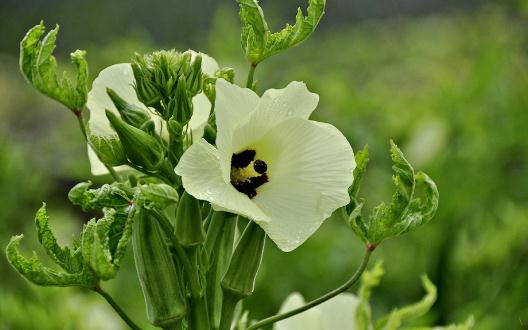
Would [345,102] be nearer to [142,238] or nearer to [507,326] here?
[507,326]

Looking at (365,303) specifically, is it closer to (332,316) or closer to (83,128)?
(332,316)

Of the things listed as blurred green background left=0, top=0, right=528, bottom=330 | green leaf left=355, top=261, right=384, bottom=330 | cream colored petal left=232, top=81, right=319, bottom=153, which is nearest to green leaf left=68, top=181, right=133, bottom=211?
cream colored petal left=232, top=81, right=319, bottom=153

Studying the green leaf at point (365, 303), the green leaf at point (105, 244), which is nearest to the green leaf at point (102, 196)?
the green leaf at point (105, 244)

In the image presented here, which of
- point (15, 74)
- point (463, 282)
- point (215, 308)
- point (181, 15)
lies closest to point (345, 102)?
→ point (463, 282)

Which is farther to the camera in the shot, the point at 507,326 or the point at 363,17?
the point at 363,17

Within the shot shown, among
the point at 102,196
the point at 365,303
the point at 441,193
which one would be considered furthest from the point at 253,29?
the point at 441,193

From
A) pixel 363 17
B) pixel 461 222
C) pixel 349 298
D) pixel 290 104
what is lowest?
pixel 363 17

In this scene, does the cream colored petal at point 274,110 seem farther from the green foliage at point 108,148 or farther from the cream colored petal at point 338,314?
the cream colored petal at point 338,314
